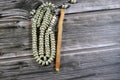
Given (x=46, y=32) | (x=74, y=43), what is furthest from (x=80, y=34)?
(x=46, y=32)

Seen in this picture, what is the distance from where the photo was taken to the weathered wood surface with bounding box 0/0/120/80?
39.8 inches

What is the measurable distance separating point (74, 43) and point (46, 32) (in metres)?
0.13

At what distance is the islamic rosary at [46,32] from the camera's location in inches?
40.2

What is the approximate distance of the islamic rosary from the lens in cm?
102

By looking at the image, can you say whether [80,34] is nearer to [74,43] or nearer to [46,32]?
[74,43]

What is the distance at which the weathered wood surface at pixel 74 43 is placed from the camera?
1011 millimetres

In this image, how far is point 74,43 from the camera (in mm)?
1095

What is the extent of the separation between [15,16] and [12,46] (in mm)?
108

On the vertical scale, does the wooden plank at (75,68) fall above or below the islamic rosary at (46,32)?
below

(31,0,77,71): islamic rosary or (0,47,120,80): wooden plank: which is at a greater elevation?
(31,0,77,71): islamic rosary

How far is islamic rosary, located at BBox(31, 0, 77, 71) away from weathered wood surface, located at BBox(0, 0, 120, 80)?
0.02m

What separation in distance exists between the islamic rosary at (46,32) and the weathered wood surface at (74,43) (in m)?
0.02

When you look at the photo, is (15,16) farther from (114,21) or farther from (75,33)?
(114,21)

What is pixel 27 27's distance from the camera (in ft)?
3.37
